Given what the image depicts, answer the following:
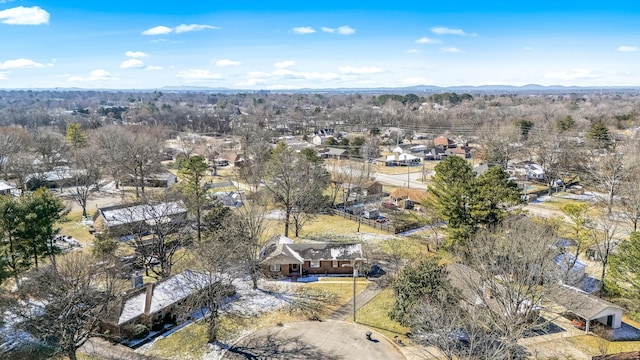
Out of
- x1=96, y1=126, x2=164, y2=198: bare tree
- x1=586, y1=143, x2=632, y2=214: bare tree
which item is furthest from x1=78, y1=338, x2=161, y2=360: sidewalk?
x1=586, y1=143, x2=632, y2=214: bare tree

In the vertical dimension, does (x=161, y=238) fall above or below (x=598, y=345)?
above

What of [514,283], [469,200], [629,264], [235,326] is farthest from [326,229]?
[629,264]

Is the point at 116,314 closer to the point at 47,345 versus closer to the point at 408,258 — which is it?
the point at 47,345

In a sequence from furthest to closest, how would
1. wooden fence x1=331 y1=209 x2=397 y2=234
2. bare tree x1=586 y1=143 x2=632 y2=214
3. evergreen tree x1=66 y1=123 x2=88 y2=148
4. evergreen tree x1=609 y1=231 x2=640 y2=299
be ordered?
evergreen tree x1=66 y1=123 x2=88 y2=148, bare tree x1=586 y1=143 x2=632 y2=214, wooden fence x1=331 y1=209 x2=397 y2=234, evergreen tree x1=609 y1=231 x2=640 y2=299

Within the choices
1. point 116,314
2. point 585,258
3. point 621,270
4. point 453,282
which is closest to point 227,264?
point 116,314

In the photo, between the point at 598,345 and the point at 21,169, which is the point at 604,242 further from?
the point at 21,169

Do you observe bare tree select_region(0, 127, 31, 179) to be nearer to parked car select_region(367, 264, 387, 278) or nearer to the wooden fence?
the wooden fence
